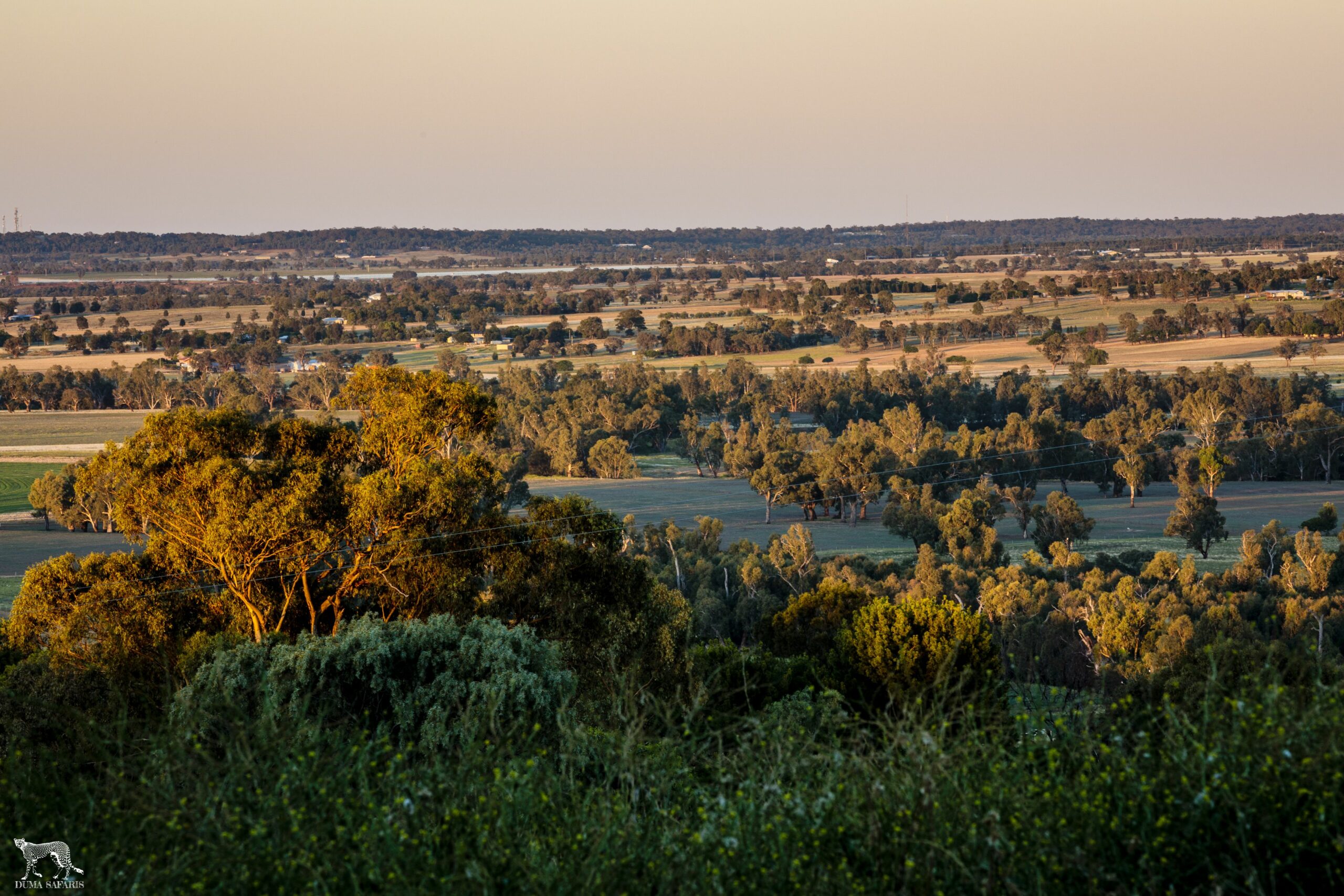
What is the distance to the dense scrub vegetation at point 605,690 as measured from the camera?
16.1ft

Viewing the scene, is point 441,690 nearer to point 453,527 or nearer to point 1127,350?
point 453,527

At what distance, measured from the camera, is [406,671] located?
42.0 feet

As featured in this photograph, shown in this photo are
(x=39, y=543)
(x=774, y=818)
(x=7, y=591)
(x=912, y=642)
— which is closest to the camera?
(x=774, y=818)

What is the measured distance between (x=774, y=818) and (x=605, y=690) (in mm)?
9978

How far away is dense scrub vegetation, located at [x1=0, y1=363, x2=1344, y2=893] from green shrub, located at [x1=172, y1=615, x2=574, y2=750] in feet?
0.17

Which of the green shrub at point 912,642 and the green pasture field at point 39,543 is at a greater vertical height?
the green shrub at point 912,642

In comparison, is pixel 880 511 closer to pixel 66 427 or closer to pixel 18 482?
pixel 18 482

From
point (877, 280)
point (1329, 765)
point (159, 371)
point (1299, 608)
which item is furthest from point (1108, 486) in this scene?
point (877, 280)

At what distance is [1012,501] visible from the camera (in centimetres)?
4706

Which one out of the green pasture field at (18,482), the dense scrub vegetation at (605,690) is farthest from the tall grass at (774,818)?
the green pasture field at (18,482)

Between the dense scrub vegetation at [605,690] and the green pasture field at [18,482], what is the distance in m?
5.76

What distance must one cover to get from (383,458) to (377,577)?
88.9 inches

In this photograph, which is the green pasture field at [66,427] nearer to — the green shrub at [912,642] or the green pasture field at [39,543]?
the green pasture field at [39,543]

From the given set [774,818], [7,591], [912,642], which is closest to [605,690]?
[912,642]
